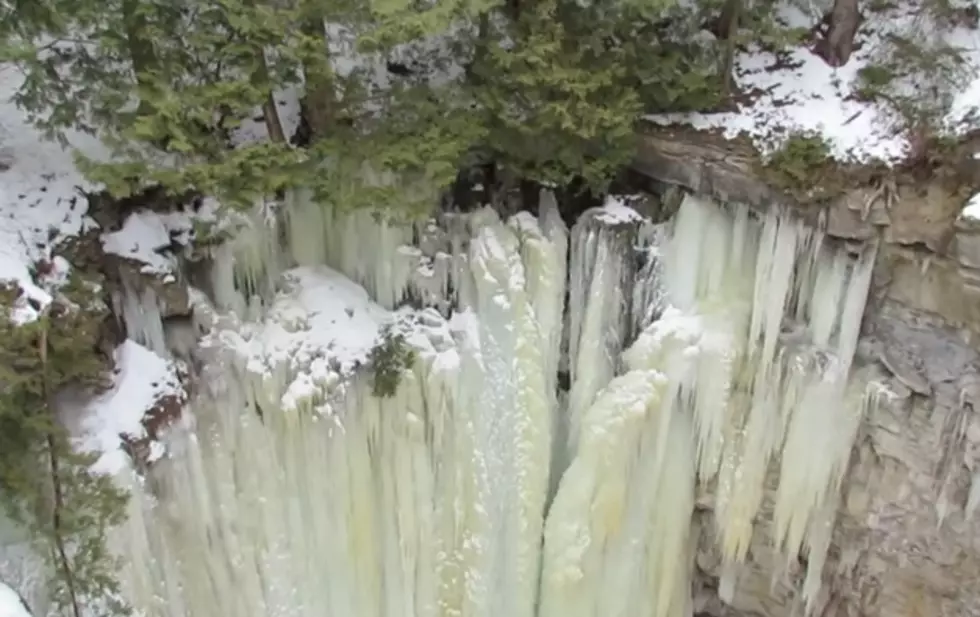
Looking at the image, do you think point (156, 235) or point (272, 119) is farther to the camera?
point (272, 119)

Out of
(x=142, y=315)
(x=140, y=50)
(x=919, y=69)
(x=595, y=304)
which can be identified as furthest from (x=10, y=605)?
(x=919, y=69)

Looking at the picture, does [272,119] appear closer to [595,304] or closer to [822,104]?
[595,304]

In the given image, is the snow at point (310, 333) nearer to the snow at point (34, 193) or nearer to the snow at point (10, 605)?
the snow at point (34, 193)

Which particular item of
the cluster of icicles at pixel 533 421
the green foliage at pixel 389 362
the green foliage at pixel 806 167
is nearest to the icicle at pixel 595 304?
the cluster of icicles at pixel 533 421

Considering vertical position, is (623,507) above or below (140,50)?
below

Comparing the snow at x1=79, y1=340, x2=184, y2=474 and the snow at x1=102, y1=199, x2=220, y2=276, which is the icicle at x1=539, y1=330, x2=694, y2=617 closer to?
the snow at x1=79, y1=340, x2=184, y2=474

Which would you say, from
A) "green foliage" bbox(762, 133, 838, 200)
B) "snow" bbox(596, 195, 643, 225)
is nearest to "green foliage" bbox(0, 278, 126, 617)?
"snow" bbox(596, 195, 643, 225)
